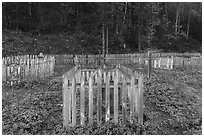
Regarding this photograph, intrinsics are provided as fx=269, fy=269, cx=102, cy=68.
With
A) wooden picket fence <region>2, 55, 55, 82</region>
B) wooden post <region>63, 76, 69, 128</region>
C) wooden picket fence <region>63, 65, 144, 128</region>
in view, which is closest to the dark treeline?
wooden picket fence <region>2, 55, 55, 82</region>

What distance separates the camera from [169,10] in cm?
4812

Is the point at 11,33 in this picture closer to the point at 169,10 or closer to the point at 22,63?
the point at 22,63

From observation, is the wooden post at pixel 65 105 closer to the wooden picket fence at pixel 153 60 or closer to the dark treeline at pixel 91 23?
the wooden picket fence at pixel 153 60

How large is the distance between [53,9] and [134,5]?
11357 mm

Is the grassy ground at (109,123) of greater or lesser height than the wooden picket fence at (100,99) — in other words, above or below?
below

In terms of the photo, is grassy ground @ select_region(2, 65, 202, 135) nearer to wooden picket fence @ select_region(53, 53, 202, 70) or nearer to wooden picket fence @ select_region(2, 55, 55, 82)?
wooden picket fence @ select_region(2, 55, 55, 82)

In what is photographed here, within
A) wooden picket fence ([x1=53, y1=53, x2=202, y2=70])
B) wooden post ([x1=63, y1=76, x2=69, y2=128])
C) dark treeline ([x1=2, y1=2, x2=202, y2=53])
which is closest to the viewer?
wooden post ([x1=63, y1=76, x2=69, y2=128])

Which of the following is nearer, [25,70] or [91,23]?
[25,70]

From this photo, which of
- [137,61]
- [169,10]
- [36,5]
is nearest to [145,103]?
[137,61]

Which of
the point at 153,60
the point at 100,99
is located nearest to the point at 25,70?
the point at 100,99

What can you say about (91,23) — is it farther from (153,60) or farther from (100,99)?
(100,99)

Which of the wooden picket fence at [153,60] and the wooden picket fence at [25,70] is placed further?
the wooden picket fence at [153,60]

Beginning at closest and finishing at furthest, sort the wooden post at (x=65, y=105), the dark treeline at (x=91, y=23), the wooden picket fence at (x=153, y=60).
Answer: the wooden post at (x=65, y=105)
the wooden picket fence at (x=153, y=60)
the dark treeline at (x=91, y=23)

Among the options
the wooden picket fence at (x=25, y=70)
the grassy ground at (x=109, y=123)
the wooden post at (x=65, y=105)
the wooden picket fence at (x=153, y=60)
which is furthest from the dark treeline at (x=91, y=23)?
the wooden post at (x=65, y=105)
